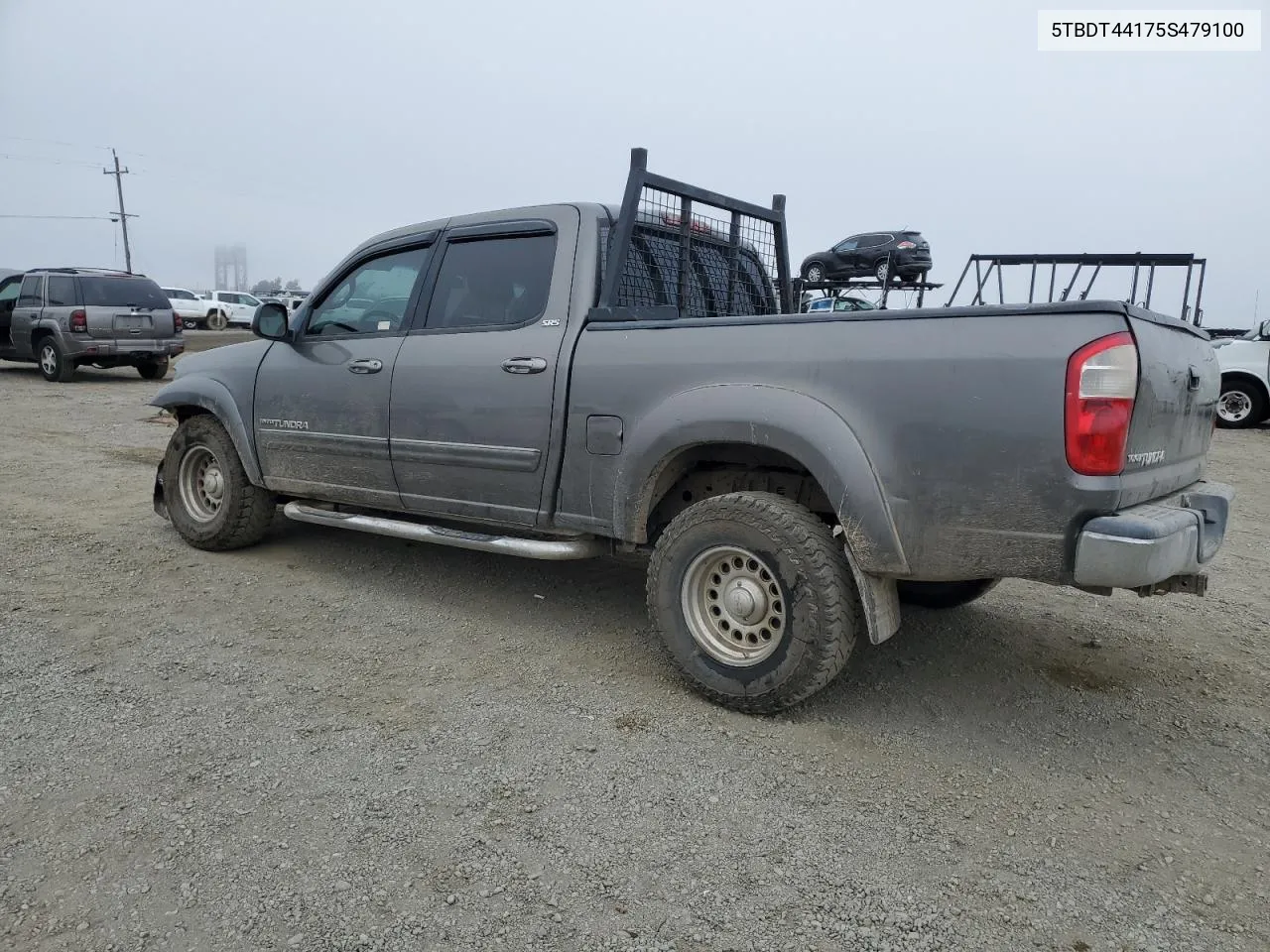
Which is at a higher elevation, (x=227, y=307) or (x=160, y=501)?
(x=227, y=307)

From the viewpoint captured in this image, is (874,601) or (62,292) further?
(62,292)

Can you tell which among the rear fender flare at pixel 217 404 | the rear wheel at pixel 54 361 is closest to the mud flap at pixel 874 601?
the rear fender flare at pixel 217 404

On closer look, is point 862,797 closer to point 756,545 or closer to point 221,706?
point 756,545

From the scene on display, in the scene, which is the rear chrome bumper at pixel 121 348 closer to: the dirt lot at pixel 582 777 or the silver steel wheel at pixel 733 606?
the dirt lot at pixel 582 777

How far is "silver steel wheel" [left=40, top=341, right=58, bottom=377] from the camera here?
48.5 feet

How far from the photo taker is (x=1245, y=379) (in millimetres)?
13352

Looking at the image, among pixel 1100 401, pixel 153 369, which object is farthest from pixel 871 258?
pixel 1100 401

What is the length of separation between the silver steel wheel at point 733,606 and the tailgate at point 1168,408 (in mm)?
1194

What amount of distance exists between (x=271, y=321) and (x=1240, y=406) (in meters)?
14.0

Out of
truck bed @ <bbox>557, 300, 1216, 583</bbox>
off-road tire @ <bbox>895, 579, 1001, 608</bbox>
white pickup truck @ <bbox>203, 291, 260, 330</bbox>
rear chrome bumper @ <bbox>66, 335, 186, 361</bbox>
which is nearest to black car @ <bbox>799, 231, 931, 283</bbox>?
rear chrome bumper @ <bbox>66, 335, 186, 361</bbox>

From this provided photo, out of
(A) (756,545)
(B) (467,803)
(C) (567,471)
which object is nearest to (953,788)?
(A) (756,545)

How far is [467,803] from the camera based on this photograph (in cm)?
269

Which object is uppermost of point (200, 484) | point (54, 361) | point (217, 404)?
point (217, 404)

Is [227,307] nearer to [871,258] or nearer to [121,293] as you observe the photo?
[121,293]
